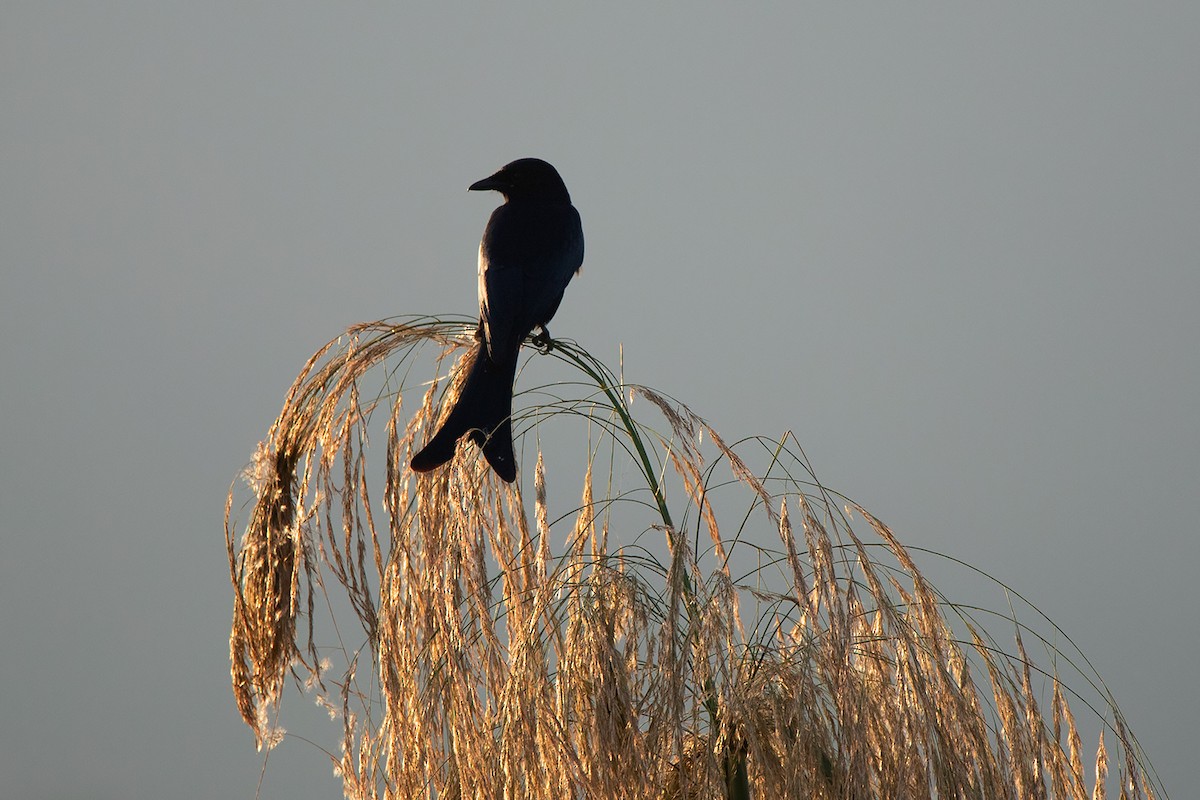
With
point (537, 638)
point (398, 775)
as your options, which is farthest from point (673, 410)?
point (398, 775)

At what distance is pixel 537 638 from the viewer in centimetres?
157

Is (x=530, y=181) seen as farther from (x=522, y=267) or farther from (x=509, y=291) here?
(x=509, y=291)

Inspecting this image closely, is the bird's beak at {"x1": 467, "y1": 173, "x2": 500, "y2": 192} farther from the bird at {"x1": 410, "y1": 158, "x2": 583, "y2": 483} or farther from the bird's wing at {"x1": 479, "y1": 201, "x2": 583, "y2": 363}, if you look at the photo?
the bird's wing at {"x1": 479, "y1": 201, "x2": 583, "y2": 363}

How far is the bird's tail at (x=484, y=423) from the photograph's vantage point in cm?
174

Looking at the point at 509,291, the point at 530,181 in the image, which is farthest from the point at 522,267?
the point at 530,181

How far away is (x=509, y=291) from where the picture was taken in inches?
85.8

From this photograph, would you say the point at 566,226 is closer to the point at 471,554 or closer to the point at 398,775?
the point at 471,554

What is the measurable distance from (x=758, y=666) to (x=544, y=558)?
34 centimetres

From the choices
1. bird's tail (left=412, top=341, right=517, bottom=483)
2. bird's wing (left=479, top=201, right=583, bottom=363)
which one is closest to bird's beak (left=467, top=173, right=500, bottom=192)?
bird's wing (left=479, top=201, right=583, bottom=363)

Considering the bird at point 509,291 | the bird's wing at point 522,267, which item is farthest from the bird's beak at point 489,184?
the bird's wing at point 522,267

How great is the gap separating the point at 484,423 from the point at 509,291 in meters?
0.44

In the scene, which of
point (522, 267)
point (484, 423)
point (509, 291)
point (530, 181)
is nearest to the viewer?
point (484, 423)

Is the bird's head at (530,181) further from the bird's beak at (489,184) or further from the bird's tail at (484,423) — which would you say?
the bird's tail at (484,423)

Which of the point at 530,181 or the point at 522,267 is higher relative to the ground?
the point at 530,181
